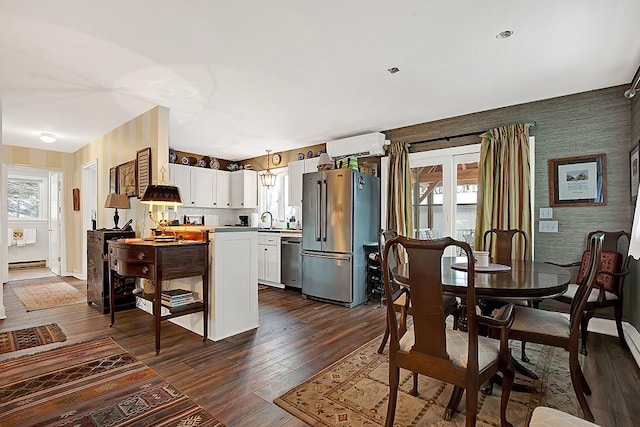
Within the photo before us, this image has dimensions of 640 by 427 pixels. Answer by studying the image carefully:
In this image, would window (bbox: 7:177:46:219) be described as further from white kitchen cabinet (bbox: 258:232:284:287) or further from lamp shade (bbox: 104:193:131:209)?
white kitchen cabinet (bbox: 258:232:284:287)

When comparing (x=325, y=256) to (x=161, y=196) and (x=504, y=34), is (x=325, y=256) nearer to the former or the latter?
(x=161, y=196)

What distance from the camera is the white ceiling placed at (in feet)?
6.77

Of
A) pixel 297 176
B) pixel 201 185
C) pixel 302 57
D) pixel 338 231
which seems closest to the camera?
pixel 302 57

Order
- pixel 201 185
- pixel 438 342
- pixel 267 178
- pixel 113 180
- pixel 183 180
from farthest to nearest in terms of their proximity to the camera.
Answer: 1. pixel 201 185
2. pixel 267 178
3. pixel 183 180
4. pixel 113 180
5. pixel 438 342

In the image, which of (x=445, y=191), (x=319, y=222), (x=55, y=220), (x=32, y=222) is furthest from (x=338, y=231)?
(x=32, y=222)

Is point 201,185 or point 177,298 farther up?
point 201,185

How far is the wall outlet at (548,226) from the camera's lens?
11.4 feet

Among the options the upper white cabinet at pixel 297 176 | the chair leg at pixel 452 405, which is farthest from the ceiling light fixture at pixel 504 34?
the upper white cabinet at pixel 297 176

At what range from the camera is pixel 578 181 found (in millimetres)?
3346

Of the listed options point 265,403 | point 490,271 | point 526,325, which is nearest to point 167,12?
point 265,403

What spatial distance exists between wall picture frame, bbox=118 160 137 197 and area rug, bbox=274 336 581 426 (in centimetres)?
330

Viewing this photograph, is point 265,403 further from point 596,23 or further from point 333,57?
point 596,23

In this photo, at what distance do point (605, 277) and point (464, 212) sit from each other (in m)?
1.52

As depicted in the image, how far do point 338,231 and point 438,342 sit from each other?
284 cm
